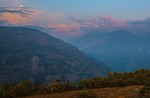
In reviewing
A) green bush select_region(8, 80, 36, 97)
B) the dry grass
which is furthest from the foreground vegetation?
the dry grass

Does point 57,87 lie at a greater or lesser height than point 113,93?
greater

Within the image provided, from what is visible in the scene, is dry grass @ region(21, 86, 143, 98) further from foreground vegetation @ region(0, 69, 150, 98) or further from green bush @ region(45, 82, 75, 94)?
foreground vegetation @ region(0, 69, 150, 98)

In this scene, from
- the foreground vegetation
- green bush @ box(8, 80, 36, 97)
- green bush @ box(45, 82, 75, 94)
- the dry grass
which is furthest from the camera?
green bush @ box(45, 82, 75, 94)

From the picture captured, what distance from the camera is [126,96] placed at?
20016 millimetres

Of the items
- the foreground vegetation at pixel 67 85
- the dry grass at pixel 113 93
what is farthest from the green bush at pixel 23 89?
the dry grass at pixel 113 93

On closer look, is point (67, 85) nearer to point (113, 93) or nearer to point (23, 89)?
point (23, 89)

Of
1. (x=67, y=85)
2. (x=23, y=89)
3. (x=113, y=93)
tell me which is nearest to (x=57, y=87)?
(x=67, y=85)

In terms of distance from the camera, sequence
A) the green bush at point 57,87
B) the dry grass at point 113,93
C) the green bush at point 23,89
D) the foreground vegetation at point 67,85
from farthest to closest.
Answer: the green bush at point 57,87
the foreground vegetation at point 67,85
the green bush at point 23,89
the dry grass at point 113,93

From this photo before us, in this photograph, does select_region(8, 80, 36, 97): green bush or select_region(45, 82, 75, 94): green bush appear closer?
select_region(8, 80, 36, 97): green bush

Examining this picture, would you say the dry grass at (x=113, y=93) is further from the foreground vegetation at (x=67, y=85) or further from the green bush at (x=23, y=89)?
the green bush at (x=23, y=89)

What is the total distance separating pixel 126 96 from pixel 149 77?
5.46 meters

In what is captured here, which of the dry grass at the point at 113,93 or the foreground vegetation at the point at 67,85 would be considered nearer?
the dry grass at the point at 113,93

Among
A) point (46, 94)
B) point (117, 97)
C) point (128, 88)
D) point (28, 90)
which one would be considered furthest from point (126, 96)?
point (28, 90)

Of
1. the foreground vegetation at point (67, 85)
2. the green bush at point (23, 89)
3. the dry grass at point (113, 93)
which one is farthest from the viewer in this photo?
the foreground vegetation at point (67, 85)
